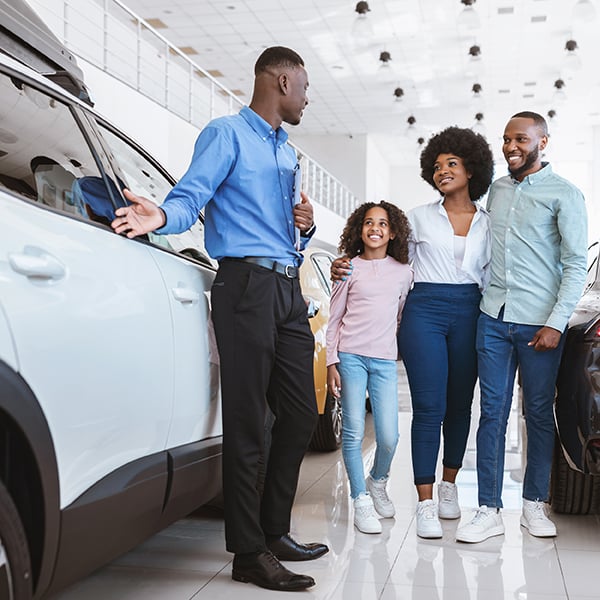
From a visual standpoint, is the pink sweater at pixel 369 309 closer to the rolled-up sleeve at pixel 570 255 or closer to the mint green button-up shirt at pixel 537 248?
the mint green button-up shirt at pixel 537 248

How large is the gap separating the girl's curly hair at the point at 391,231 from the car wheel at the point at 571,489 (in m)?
0.98

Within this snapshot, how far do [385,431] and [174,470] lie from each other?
4.36 feet

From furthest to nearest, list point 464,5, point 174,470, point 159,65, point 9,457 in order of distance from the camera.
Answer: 1. point 159,65
2. point 464,5
3. point 174,470
4. point 9,457

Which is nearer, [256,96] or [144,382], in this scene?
[144,382]

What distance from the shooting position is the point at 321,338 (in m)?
4.36

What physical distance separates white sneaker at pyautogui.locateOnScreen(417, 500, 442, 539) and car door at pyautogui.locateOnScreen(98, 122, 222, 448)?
40.6 inches

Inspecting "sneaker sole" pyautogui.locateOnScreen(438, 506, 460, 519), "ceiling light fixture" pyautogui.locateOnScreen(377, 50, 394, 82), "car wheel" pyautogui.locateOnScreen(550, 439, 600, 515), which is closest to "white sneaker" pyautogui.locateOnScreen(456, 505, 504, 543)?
"sneaker sole" pyautogui.locateOnScreen(438, 506, 460, 519)

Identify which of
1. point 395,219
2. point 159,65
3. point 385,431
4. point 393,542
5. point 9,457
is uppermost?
point 159,65

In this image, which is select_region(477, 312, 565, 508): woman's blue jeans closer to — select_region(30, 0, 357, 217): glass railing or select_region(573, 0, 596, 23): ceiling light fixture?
select_region(30, 0, 357, 217): glass railing

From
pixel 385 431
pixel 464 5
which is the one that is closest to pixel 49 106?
pixel 385 431

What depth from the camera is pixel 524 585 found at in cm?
266

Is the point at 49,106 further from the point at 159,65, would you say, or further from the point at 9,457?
the point at 159,65

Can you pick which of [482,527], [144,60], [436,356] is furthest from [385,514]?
[144,60]

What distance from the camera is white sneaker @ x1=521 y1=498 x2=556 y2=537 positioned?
319 centimetres
